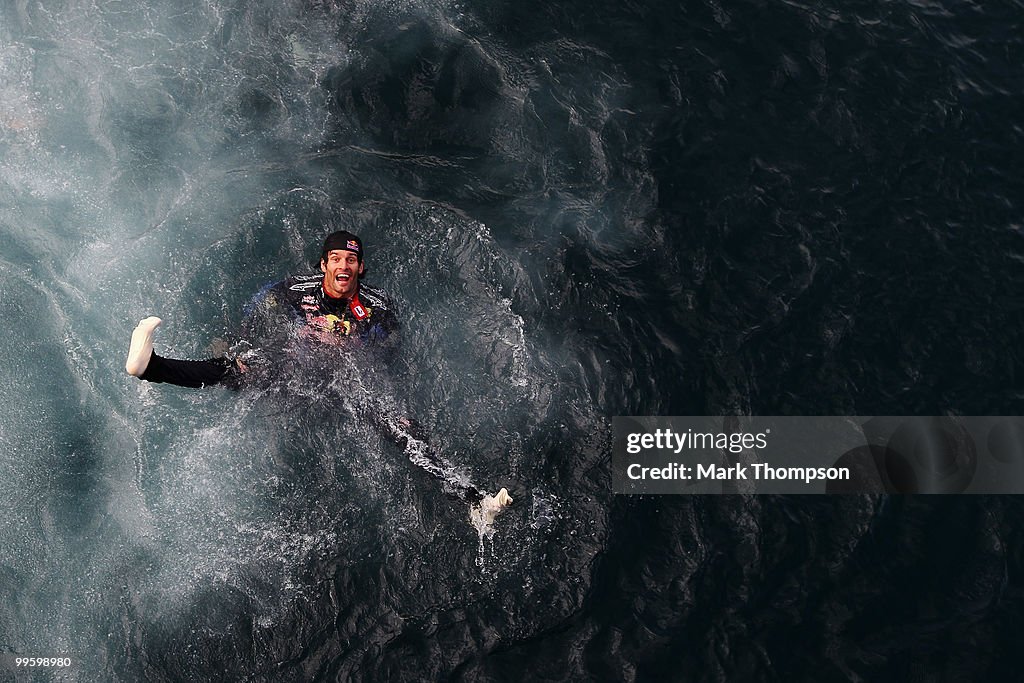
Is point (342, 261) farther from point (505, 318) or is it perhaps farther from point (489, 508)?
point (489, 508)

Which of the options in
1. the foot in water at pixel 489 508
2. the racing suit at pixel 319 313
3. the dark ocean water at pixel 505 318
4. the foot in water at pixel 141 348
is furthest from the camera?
the racing suit at pixel 319 313

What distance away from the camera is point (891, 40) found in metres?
16.4

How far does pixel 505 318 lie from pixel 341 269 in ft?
9.08

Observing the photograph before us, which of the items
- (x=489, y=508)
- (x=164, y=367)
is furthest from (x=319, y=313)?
(x=489, y=508)

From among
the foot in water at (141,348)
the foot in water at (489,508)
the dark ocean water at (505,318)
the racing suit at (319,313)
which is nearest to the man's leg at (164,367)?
the foot in water at (141,348)

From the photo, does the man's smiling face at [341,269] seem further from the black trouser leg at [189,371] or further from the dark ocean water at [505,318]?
the black trouser leg at [189,371]

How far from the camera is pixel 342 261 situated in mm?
11414

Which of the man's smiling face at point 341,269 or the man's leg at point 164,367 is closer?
the man's leg at point 164,367

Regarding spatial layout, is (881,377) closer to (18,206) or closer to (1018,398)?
(1018,398)

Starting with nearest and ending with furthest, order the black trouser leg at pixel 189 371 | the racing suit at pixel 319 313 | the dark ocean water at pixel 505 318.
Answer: the black trouser leg at pixel 189 371
the dark ocean water at pixel 505 318
the racing suit at pixel 319 313

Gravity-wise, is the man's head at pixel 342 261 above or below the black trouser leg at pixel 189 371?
above

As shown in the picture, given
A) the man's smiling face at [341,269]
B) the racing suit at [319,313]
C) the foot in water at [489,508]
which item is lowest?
the foot in water at [489,508]

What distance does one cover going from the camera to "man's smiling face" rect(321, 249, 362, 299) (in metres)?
11.4

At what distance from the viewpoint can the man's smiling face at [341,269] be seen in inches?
450
